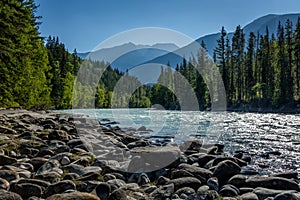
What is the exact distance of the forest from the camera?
2152 centimetres

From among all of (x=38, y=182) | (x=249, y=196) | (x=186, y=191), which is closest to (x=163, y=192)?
(x=186, y=191)

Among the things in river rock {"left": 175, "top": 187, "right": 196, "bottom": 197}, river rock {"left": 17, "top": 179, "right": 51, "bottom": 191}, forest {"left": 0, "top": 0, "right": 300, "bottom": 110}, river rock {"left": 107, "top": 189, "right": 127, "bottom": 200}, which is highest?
forest {"left": 0, "top": 0, "right": 300, "bottom": 110}

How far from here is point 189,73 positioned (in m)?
78.1

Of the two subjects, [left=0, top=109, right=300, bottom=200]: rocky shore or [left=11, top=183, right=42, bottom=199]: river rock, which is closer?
[left=11, top=183, right=42, bottom=199]: river rock

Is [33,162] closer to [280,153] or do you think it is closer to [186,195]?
[186,195]

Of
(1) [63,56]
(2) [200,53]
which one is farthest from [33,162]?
(2) [200,53]

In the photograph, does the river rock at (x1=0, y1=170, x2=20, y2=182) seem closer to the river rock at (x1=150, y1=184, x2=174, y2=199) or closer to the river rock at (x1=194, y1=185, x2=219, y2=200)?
the river rock at (x1=150, y1=184, x2=174, y2=199)

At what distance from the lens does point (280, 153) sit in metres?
10.4

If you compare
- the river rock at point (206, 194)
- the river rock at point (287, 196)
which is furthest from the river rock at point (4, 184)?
the river rock at point (287, 196)

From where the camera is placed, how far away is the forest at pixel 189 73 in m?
21.5

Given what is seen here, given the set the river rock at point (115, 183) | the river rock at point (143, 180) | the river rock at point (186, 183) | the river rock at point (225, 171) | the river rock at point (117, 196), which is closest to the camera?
the river rock at point (117, 196)

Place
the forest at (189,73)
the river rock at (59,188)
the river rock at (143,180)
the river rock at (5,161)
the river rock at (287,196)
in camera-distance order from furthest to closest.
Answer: the forest at (189,73)
the river rock at (5,161)
the river rock at (143,180)
the river rock at (59,188)
the river rock at (287,196)

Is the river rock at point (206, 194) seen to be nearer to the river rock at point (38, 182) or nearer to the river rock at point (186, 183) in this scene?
the river rock at point (186, 183)

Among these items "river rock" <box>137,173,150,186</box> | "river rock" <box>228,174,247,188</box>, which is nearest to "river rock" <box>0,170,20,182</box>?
"river rock" <box>137,173,150,186</box>
